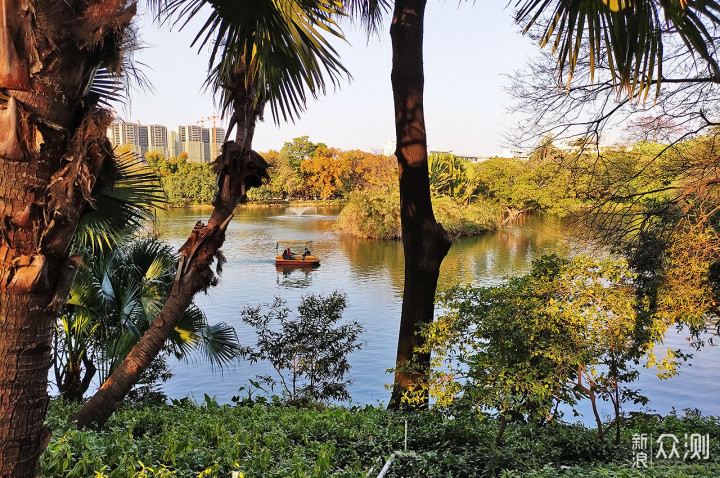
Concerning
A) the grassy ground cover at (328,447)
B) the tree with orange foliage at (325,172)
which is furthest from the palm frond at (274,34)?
the tree with orange foliage at (325,172)

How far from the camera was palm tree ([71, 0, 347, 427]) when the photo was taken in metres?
3.21

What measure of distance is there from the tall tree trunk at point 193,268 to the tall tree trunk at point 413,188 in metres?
2.13

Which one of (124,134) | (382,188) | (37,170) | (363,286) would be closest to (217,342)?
(124,134)

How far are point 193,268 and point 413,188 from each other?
8.63 ft

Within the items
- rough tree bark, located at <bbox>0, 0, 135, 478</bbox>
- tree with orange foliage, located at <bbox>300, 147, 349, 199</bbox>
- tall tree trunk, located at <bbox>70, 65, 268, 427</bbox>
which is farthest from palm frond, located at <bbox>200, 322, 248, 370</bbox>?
tree with orange foliage, located at <bbox>300, 147, 349, 199</bbox>

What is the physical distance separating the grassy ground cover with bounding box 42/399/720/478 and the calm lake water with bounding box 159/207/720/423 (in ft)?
6.96

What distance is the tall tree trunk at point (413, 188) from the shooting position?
5.56 metres

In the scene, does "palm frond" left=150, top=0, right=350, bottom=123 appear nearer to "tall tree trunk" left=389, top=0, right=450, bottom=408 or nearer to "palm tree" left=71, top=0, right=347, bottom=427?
"palm tree" left=71, top=0, right=347, bottom=427

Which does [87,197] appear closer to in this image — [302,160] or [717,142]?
[717,142]

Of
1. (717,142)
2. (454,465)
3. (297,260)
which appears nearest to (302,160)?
(297,260)

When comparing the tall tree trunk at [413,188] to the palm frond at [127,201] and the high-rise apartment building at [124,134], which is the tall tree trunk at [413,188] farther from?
the high-rise apartment building at [124,134]

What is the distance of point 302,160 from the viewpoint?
5744 centimetres

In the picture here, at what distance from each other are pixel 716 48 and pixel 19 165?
263 inches

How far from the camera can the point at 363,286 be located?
17125mm
